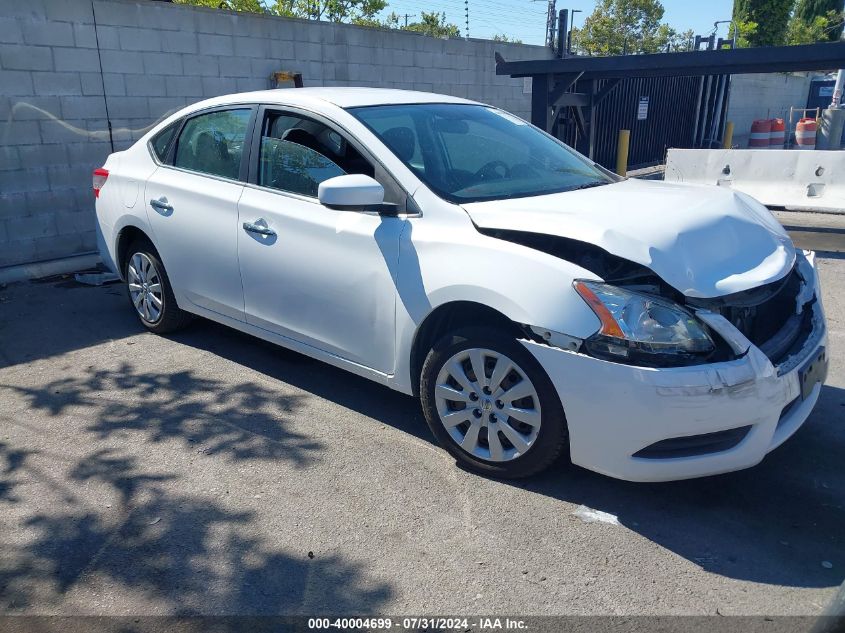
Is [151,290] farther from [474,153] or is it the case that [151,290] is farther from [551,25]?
[551,25]

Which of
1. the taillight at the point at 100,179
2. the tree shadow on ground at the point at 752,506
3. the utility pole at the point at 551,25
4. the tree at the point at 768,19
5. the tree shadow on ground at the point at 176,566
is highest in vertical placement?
the tree at the point at 768,19

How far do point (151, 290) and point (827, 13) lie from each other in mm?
55216

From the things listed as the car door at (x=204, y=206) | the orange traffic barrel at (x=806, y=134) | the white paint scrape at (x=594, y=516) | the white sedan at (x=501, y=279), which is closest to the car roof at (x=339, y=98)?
the white sedan at (x=501, y=279)

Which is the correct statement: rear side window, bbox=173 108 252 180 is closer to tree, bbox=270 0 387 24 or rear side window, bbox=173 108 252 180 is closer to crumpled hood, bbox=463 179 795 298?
crumpled hood, bbox=463 179 795 298

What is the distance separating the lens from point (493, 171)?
4117 mm

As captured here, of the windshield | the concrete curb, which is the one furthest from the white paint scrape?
the concrete curb

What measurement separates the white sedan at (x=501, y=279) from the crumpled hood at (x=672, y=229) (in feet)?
0.04

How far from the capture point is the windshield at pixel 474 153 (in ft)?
12.8

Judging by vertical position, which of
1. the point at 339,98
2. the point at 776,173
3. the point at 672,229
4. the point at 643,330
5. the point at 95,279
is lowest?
the point at 95,279

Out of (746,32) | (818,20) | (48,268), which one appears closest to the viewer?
(48,268)

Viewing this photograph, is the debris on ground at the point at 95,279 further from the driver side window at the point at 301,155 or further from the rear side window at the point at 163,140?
the driver side window at the point at 301,155

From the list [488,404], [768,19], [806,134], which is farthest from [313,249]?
[768,19]

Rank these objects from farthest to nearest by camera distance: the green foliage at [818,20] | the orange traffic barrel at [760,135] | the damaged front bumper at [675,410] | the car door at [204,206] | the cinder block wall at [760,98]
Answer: the green foliage at [818,20] < the cinder block wall at [760,98] < the orange traffic barrel at [760,135] < the car door at [204,206] < the damaged front bumper at [675,410]

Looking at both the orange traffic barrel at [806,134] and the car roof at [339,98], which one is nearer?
the car roof at [339,98]
